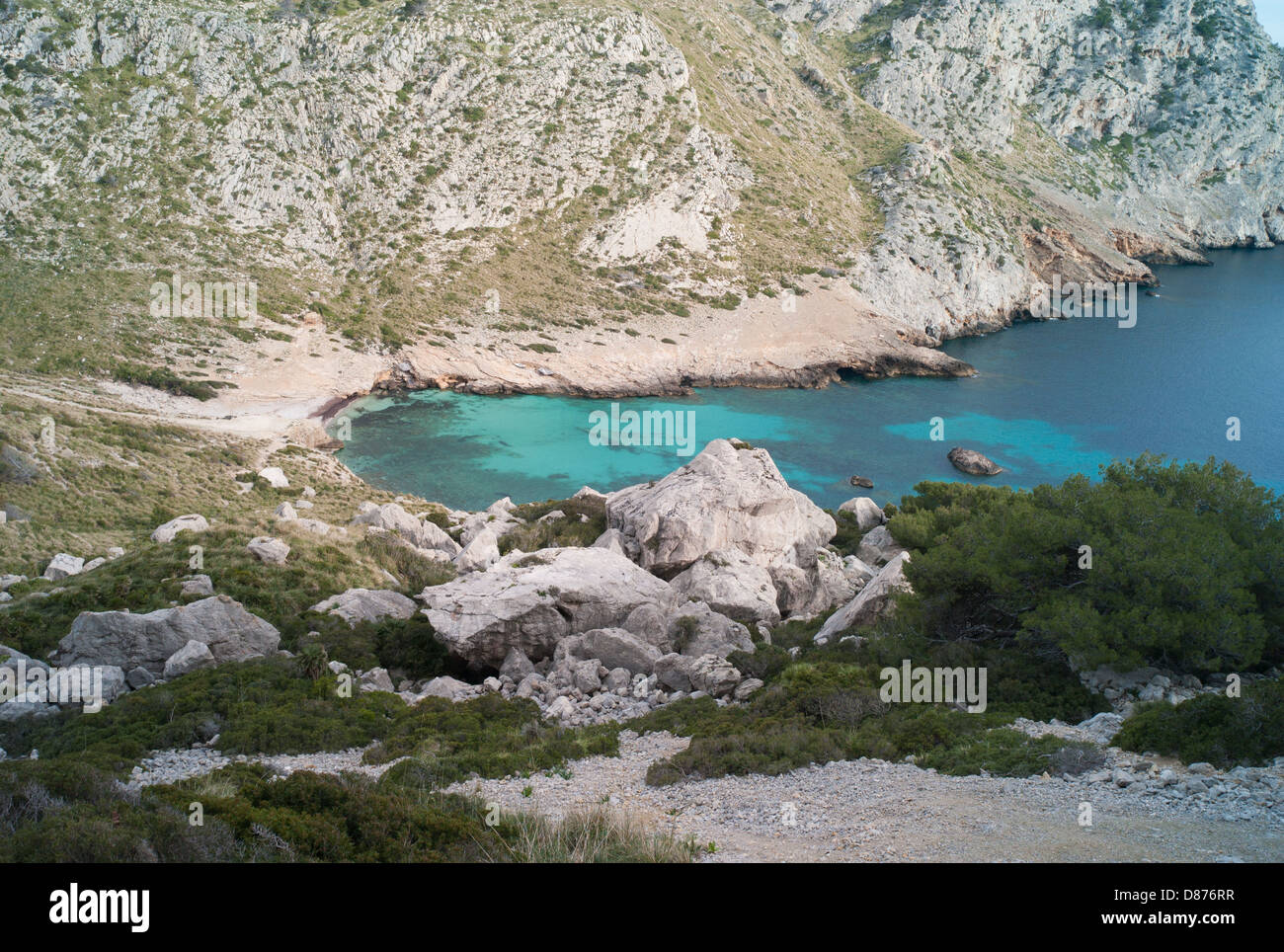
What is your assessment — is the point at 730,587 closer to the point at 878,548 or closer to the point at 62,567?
the point at 878,548

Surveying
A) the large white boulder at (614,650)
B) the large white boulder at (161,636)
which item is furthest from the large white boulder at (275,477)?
the large white boulder at (614,650)

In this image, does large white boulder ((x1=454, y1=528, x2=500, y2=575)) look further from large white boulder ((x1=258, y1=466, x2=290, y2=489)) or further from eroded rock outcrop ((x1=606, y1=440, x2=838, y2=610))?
large white boulder ((x1=258, y1=466, x2=290, y2=489))

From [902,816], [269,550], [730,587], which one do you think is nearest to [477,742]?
[902,816]

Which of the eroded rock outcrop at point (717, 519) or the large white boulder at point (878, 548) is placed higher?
the eroded rock outcrop at point (717, 519)

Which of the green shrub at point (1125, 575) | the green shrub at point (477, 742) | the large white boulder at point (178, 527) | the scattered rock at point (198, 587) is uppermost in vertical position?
the green shrub at point (1125, 575)

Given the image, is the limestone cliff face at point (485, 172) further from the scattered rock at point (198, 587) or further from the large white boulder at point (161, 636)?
the large white boulder at point (161, 636)

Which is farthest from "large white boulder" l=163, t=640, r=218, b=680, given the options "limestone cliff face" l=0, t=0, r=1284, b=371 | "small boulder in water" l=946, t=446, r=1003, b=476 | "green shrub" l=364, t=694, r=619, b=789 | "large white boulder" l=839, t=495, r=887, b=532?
"limestone cliff face" l=0, t=0, r=1284, b=371

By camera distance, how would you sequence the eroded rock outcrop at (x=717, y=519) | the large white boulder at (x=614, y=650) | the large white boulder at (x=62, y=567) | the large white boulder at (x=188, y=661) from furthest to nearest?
the eroded rock outcrop at (x=717, y=519)
the large white boulder at (x=62, y=567)
the large white boulder at (x=614, y=650)
the large white boulder at (x=188, y=661)
